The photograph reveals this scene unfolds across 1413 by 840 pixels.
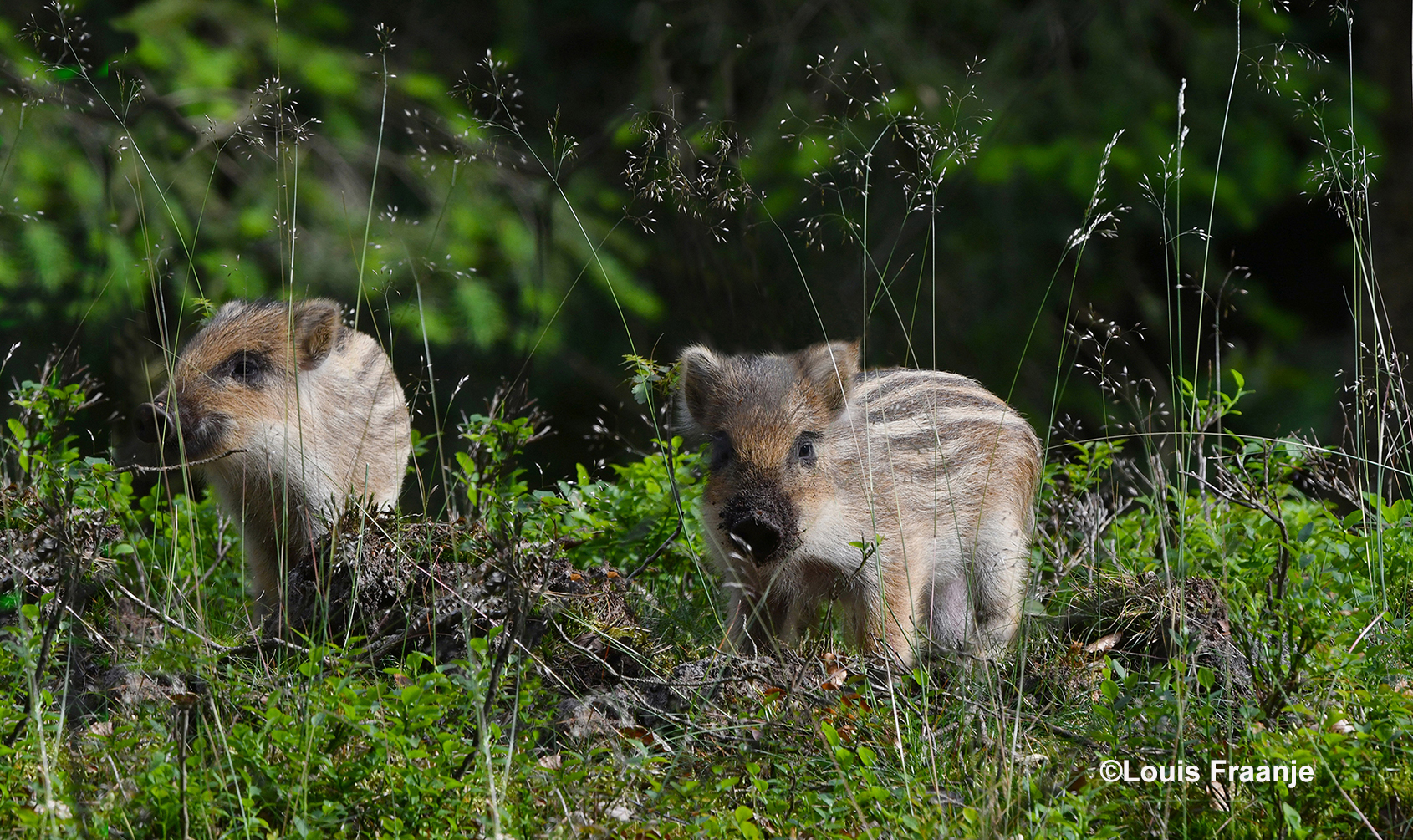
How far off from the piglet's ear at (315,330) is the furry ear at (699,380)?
1.27 metres

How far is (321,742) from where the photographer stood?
2.36m

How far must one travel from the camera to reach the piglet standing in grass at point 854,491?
11.8ft

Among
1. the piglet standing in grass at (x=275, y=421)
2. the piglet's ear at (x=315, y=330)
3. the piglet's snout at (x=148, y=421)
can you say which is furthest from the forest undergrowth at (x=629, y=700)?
the piglet's ear at (x=315, y=330)

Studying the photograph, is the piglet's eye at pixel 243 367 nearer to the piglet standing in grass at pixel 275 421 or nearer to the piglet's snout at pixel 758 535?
the piglet standing in grass at pixel 275 421

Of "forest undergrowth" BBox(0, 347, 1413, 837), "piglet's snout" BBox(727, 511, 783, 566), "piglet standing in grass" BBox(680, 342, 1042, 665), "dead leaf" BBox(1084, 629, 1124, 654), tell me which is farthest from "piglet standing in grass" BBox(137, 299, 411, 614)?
"dead leaf" BBox(1084, 629, 1124, 654)

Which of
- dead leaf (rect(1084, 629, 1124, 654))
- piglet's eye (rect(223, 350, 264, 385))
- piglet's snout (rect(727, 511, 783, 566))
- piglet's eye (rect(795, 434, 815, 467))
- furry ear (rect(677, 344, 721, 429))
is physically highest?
piglet's eye (rect(223, 350, 264, 385))

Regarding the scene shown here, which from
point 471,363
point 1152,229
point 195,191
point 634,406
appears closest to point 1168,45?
point 1152,229

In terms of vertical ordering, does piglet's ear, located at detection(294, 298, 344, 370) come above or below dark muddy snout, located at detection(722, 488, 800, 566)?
above

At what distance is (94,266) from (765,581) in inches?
113

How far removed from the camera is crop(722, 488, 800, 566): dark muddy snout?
3492 mm

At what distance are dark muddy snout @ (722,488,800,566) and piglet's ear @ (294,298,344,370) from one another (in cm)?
167

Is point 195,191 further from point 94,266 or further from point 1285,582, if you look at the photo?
point 1285,582

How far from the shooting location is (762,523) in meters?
3.49

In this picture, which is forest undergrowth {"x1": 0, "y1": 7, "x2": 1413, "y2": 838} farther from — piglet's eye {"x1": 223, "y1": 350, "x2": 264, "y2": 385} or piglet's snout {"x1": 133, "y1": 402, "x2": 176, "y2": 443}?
piglet's eye {"x1": 223, "y1": 350, "x2": 264, "y2": 385}
